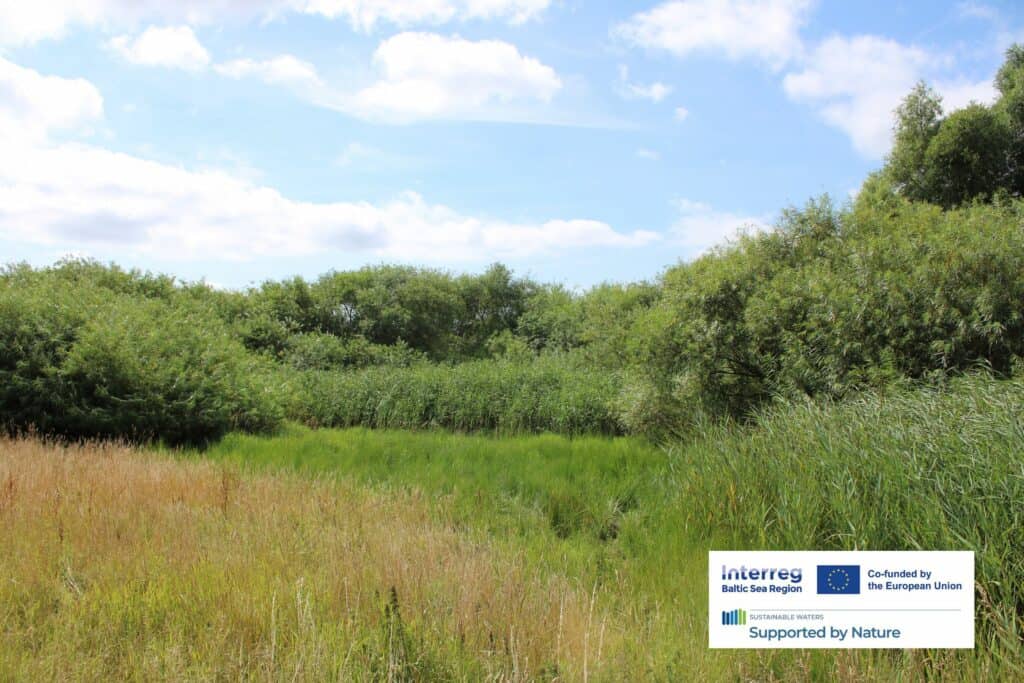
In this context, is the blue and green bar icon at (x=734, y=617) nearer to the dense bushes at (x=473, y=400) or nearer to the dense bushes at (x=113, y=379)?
the dense bushes at (x=473, y=400)

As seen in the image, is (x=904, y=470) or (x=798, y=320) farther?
(x=798, y=320)

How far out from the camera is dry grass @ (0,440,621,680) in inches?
137

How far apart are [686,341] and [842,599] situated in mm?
6211

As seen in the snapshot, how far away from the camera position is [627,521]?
6.50 m

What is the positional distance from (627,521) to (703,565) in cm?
172

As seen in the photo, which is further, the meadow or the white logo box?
the meadow

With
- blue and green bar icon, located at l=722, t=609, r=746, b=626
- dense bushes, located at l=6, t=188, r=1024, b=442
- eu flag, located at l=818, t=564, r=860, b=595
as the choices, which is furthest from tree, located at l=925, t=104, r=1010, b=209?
blue and green bar icon, located at l=722, t=609, r=746, b=626

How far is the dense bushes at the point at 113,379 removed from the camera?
1106 cm

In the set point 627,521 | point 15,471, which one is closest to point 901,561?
point 627,521

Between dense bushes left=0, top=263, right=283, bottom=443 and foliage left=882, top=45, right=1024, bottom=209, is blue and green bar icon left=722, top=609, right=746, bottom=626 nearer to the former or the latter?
dense bushes left=0, top=263, right=283, bottom=443

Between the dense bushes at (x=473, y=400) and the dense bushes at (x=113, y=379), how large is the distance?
2109 mm

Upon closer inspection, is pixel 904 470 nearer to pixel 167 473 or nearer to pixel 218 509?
pixel 218 509

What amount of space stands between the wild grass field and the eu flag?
15.3 inches

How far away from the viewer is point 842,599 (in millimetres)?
3650
